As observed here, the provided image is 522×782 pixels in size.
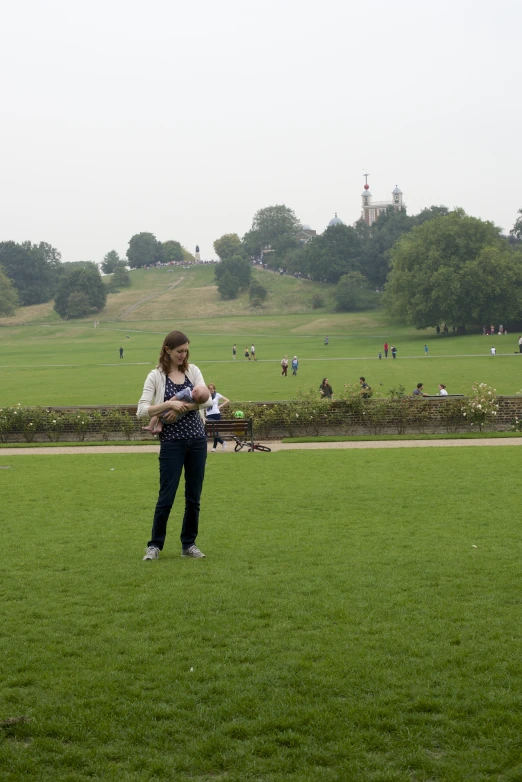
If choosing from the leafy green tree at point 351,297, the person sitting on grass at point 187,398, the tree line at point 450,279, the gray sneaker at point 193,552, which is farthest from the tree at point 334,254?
the person sitting on grass at point 187,398

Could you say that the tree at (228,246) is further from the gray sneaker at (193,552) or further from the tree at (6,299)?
the gray sneaker at (193,552)

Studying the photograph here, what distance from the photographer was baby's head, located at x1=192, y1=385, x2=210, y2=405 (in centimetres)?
652

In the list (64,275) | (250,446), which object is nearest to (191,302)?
(64,275)

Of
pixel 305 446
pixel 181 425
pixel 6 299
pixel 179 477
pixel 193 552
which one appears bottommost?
pixel 305 446

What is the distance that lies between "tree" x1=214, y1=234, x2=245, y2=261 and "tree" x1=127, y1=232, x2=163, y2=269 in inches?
585

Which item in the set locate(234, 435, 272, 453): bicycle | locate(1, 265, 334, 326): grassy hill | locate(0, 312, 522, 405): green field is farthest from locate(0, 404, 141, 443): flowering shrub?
locate(1, 265, 334, 326): grassy hill

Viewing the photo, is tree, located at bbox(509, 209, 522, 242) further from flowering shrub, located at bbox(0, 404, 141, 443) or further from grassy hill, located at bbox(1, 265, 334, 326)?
flowering shrub, located at bbox(0, 404, 141, 443)

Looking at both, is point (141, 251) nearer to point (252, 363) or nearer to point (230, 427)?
point (252, 363)

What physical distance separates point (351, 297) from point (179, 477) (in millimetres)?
98648

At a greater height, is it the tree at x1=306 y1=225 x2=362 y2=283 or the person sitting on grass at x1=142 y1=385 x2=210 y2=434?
the tree at x1=306 y1=225 x2=362 y2=283

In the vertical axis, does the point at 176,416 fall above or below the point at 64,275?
below

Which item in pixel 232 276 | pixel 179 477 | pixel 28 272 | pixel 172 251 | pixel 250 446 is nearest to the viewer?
pixel 179 477

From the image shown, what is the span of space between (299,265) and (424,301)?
61309 mm

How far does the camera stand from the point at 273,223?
16875 centimetres
